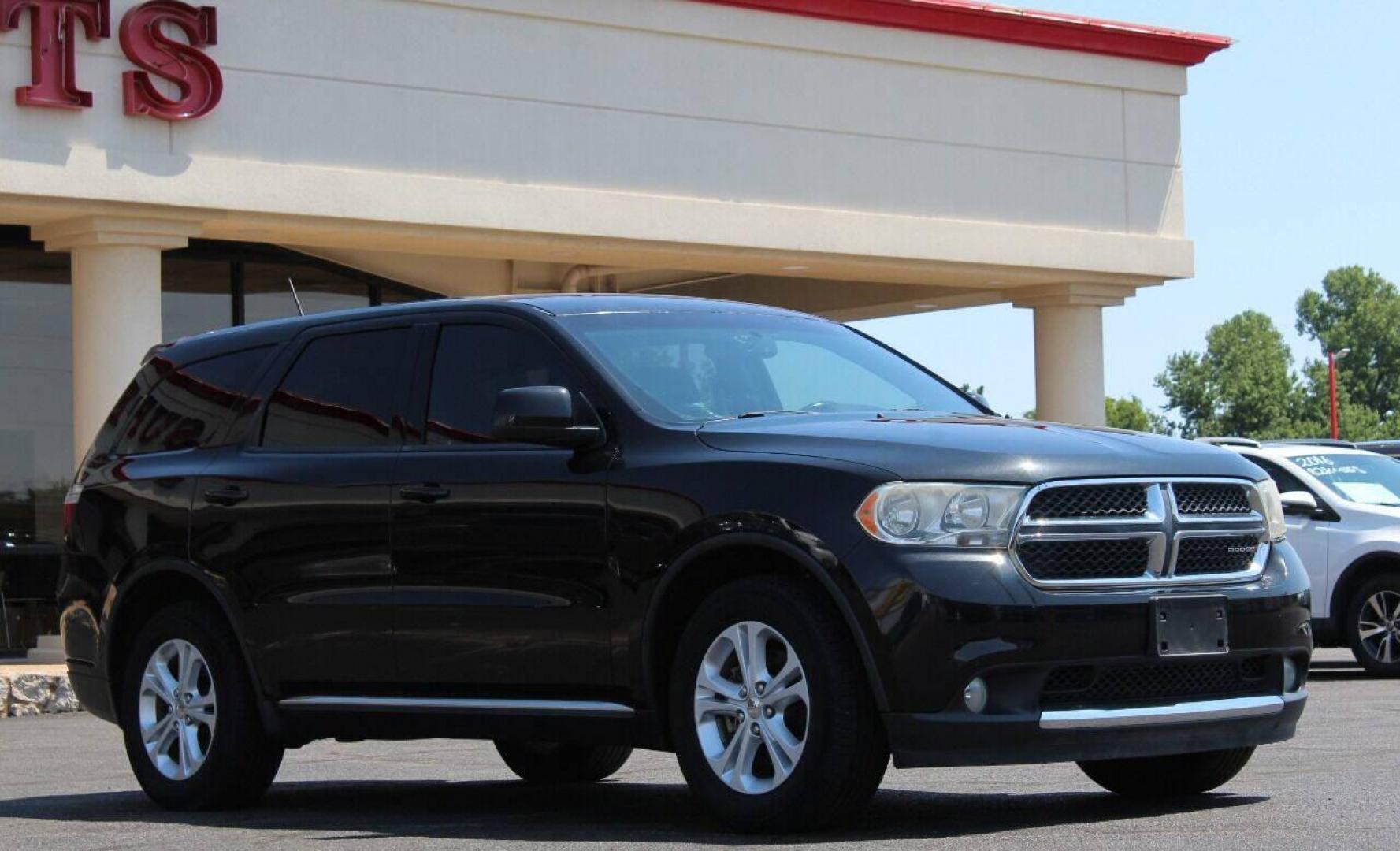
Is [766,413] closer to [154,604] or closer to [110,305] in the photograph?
[154,604]

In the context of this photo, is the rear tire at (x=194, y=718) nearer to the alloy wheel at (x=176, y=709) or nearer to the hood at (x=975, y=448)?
the alloy wheel at (x=176, y=709)

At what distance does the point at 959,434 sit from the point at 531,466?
155cm

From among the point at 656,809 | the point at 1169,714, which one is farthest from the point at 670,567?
the point at 1169,714

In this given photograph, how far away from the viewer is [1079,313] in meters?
26.6

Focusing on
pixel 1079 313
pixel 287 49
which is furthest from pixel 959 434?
pixel 1079 313

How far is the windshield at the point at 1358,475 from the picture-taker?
17.5 meters

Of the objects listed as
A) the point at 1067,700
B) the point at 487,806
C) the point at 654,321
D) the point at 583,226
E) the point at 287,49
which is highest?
the point at 287,49

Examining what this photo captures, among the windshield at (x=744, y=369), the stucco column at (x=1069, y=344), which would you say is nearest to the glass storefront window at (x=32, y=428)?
the stucco column at (x=1069, y=344)

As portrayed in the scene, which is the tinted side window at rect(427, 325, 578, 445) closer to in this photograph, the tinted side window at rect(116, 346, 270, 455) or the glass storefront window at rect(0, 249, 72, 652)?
the tinted side window at rect(116, 346, 270, 455)

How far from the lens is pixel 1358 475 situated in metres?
17.8

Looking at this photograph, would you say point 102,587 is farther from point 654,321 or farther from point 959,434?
point 959,434

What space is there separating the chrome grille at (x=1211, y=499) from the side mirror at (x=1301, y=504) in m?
9.56

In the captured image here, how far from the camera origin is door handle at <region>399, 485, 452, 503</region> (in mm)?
8469

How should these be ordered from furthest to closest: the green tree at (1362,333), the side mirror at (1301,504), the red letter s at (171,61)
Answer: the green tree at (1362,333) → the red letter s at (171,61) → the side mirror at (1301,504)
